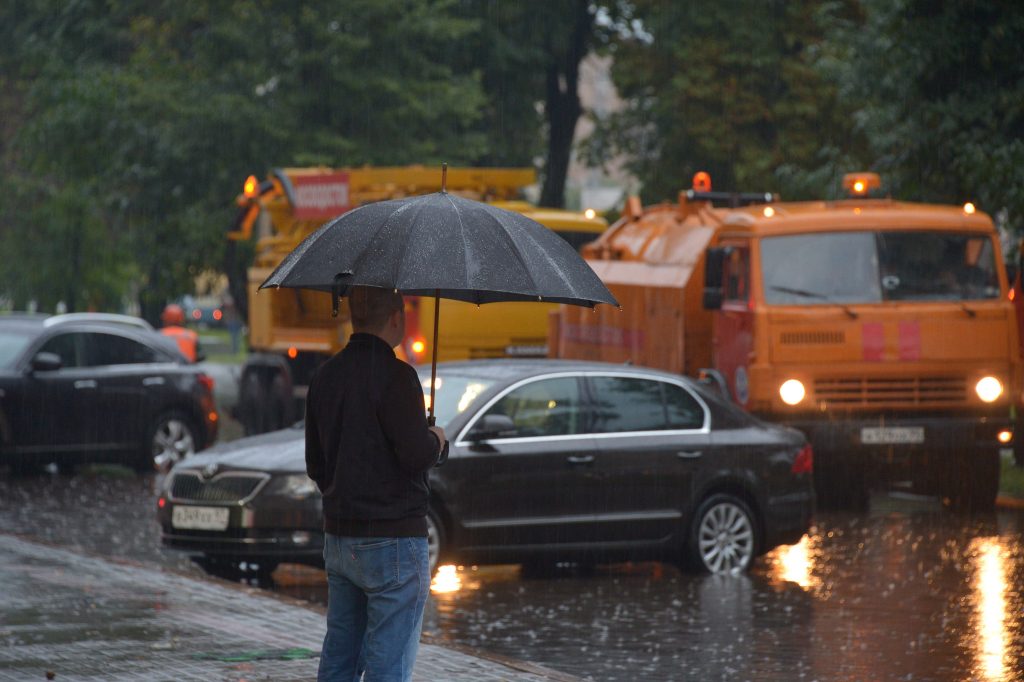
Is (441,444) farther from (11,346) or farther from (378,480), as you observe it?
(11,346)

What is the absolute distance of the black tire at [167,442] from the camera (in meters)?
19.7

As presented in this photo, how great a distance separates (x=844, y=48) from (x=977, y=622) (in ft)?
53.0

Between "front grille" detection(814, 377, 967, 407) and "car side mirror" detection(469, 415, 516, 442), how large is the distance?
4958 millimetres

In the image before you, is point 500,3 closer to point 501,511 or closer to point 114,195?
point 114,195

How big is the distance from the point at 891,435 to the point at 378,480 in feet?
35.9

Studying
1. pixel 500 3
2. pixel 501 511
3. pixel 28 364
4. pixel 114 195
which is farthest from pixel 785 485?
pixel 500 3

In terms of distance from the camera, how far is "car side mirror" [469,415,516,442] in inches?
463

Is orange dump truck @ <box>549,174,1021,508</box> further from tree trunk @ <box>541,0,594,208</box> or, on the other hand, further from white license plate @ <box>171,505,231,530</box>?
tree trunk @ <box>541,0,594,208</box>

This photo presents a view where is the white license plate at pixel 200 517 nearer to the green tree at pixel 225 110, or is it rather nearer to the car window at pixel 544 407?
the car window at pixel 544 407

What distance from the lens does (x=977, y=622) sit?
34.3 ft

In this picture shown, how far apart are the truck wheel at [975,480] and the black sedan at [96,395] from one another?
7997 mm

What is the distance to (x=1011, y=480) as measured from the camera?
18922mm

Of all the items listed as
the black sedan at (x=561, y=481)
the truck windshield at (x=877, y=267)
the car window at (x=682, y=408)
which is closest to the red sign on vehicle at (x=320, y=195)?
the truck windshield at (x=877, y=267)

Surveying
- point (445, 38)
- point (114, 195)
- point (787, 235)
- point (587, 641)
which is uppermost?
point (445, 38)
